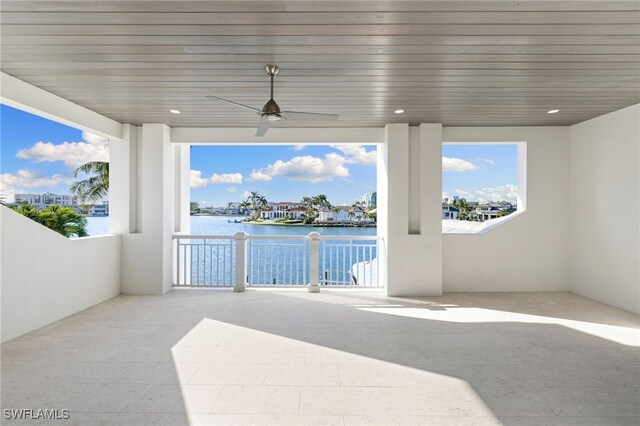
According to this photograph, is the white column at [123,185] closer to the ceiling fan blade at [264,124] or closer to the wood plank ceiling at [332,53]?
the wood plank ceiling at [332,53]

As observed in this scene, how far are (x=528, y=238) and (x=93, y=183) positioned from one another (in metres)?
11.4

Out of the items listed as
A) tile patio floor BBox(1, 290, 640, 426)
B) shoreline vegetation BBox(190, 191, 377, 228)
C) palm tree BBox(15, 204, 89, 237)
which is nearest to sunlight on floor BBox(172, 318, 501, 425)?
tile patio floor BBox(1, 290, 640, 426)

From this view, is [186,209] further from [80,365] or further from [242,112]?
[80,365]

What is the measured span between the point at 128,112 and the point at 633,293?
25.0 feet

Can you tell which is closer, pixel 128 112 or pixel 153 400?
Answer: pixel 153 400

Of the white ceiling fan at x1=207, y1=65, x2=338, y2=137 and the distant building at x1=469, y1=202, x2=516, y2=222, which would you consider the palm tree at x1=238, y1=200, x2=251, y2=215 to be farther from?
the white ceiling fan at x1=207, y1=65, x2=338, y2=137

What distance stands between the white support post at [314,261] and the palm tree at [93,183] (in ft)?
24.6

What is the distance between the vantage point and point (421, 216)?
5.05 meters

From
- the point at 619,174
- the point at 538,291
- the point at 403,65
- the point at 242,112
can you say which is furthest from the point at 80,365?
the point at 619,174

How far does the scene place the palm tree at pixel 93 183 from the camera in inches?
360

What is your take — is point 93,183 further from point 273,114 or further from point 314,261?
point 273,114

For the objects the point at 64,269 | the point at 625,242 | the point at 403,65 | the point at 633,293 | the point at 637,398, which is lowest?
the point at 637,398

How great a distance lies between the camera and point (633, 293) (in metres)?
4.19

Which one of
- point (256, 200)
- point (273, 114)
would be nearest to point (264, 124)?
point (273, 114)
